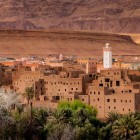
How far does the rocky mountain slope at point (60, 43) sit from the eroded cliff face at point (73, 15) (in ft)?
142

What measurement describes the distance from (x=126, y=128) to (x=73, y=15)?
490ft

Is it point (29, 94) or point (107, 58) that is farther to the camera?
point (107, 58)

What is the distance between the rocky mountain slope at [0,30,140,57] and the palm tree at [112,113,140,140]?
60.3 m

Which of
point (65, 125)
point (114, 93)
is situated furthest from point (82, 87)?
point (65, 125)

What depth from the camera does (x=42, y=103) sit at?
134ft

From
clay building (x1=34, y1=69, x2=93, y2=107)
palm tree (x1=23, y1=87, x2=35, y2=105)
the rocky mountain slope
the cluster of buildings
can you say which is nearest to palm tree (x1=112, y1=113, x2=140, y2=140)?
the cluster of buildings

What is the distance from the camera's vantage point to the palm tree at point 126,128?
1321 inches

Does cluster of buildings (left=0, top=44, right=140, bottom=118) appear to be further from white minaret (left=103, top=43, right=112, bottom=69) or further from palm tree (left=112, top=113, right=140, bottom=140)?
white minaret (left=103, top=43, right=112, bottom=69)

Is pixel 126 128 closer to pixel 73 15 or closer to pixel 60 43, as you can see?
pixel 60 43

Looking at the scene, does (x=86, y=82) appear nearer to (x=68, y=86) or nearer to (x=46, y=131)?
(x=68, y=86)

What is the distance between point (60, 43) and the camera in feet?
367

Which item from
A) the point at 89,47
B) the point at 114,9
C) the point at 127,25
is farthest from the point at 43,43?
the point at 114,9

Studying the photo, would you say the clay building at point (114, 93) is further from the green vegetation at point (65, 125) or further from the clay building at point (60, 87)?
the green vegetation at point (65, 125)

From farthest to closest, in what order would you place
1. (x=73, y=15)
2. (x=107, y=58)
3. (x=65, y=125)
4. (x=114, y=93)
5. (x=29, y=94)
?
(x=73, y=15), (x=107, y=58), (x=29, y=94), (x=114, y=93), (x=65, y=125)
